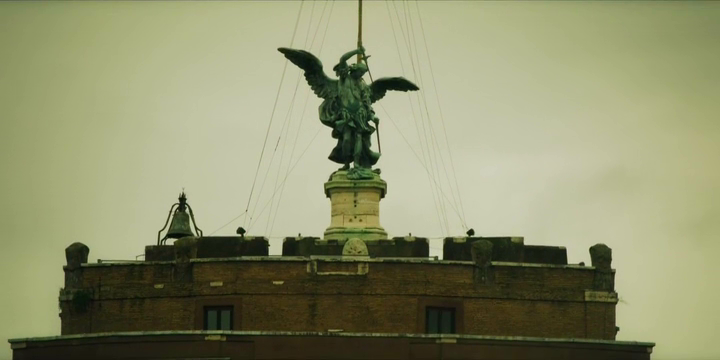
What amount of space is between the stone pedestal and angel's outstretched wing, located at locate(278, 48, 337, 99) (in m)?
3.70

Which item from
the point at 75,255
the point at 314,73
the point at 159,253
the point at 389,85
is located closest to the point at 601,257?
the point at 389,85

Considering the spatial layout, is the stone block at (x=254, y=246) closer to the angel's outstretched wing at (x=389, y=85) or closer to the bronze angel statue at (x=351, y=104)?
the bronze angel statue at (x=351, y=104)

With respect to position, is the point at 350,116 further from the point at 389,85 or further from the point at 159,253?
the point at 159,253

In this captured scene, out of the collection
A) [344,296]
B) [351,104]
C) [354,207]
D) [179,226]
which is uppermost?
[351,104]

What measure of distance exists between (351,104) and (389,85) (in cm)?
223

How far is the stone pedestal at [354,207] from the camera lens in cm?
16075

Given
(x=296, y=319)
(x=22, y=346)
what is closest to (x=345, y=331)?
(x=296, y=319)

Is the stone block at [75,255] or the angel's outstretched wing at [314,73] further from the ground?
the angel's outstretched wing at [314,73]

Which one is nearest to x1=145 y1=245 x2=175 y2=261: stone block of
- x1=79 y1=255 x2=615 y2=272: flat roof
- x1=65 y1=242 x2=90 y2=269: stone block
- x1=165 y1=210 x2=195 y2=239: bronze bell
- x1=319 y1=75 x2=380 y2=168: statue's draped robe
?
x1=79 y1=255 x2=615 y2=272: flat roof

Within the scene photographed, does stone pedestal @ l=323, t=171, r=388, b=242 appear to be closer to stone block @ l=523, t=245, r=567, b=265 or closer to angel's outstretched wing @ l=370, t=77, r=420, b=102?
angel's outstretched wing @ l=370, t=77, r=420, b=102

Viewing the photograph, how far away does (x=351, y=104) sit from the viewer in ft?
533

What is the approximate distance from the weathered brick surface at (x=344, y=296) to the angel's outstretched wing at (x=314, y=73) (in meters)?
10.3

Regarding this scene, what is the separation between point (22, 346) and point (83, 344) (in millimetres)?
3434

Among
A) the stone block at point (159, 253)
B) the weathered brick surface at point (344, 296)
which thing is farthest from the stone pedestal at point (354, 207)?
the stone block at point (159, 253)
